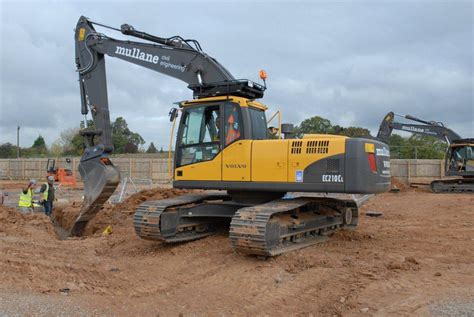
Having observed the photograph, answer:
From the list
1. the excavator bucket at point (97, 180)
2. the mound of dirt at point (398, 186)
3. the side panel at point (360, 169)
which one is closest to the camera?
the side panel at point (360, 169)

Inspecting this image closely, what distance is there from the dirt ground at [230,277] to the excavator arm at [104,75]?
1263mm

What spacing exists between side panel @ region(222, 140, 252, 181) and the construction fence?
35.1 ft

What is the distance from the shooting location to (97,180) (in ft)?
33.0

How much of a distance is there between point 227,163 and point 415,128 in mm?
20354

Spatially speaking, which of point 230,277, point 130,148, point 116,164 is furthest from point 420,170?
point 130,148

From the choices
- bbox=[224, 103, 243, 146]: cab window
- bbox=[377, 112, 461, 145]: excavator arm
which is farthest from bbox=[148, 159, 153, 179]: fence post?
bbox=[224, 103, 243, 146]: cab window

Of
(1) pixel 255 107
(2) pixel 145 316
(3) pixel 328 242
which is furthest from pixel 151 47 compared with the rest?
(2) pixel 145 316

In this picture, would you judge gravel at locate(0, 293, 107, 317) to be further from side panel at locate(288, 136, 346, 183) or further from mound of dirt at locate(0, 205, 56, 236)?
mound of dirt at locate(0, 205, 56, 236)

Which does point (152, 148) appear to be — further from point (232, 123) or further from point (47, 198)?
point (232, 123)

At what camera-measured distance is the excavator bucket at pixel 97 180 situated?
9930mm

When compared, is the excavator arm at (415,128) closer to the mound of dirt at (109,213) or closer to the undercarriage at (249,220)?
the mound of dirt at (109,213)

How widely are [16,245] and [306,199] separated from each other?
5484mm

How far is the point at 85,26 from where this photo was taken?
10.8 meters

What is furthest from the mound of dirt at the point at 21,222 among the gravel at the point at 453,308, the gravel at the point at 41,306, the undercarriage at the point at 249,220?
the gravel at the point at 453,308
